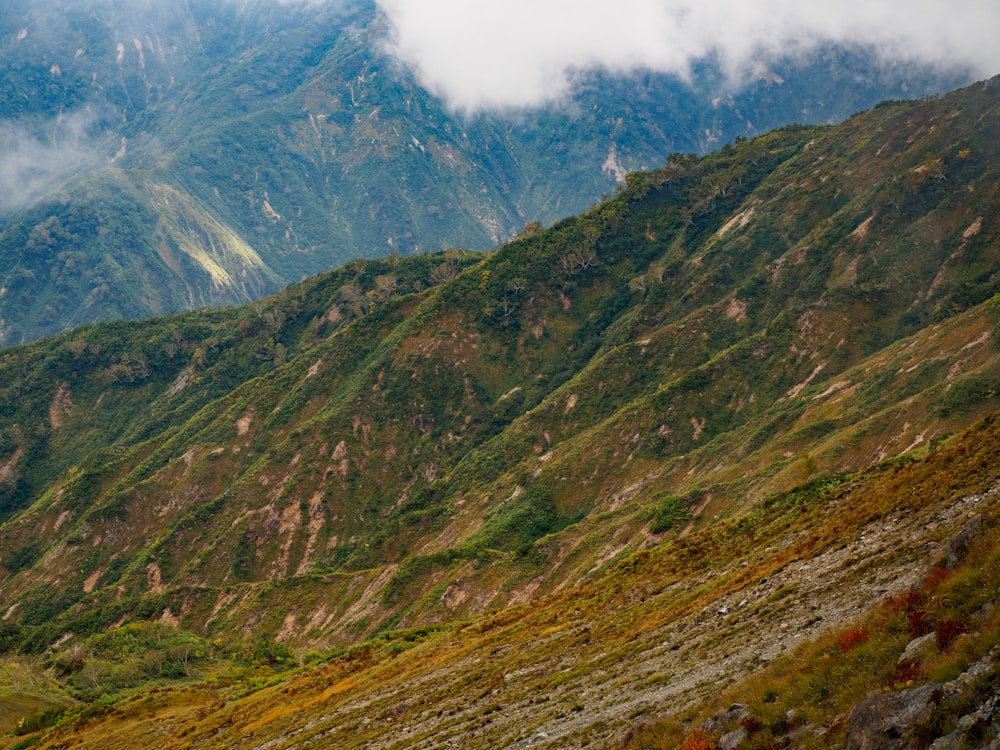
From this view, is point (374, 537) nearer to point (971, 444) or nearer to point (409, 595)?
point (409, 595)

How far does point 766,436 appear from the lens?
11381 centimetres

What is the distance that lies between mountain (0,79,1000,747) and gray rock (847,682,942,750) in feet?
3.47

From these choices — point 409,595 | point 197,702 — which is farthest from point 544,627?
point 409,595

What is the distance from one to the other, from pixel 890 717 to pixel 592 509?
115 m

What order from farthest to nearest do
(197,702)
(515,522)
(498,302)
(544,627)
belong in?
1. (498,302)
2. (515,522)
3. (197,702)
4. (544,627)

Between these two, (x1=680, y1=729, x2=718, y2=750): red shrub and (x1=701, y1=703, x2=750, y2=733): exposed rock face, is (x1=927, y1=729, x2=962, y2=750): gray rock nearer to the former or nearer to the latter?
(x1=680, y1=729, x2=718, y2=750): red shrub

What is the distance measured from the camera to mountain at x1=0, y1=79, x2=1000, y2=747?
33469 millimetres

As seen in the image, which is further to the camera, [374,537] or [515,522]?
[374,537]

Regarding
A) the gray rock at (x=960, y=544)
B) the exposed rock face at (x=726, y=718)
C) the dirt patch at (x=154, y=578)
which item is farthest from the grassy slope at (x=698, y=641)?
the dirt patch at (x=154, y=578)

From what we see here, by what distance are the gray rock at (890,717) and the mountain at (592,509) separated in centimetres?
106

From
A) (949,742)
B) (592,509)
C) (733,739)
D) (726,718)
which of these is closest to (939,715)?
(949,742)

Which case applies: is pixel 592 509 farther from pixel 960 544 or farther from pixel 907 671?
pixel 907 671

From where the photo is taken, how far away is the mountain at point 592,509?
33.5m

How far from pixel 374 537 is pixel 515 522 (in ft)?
120
